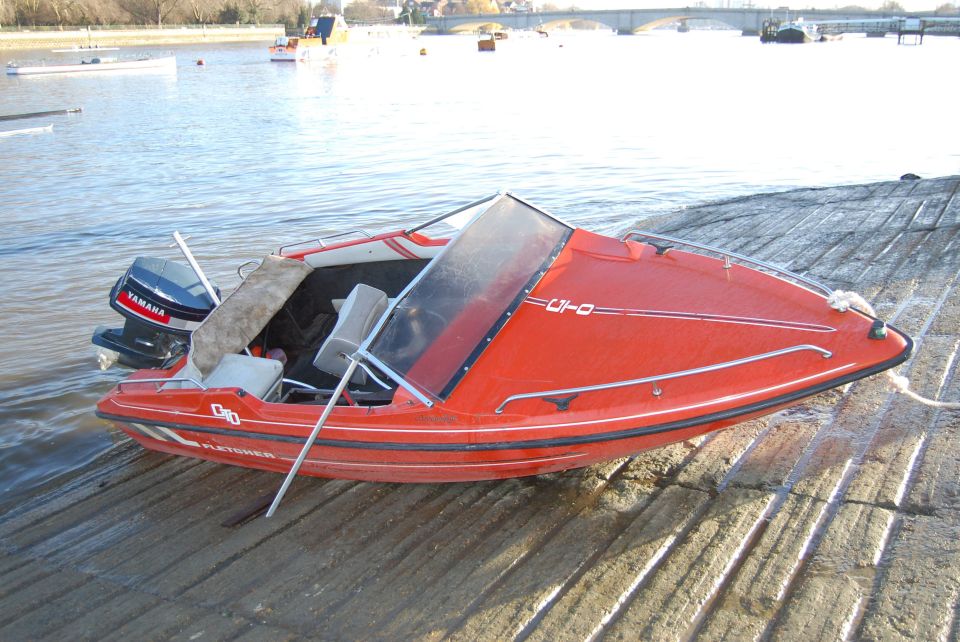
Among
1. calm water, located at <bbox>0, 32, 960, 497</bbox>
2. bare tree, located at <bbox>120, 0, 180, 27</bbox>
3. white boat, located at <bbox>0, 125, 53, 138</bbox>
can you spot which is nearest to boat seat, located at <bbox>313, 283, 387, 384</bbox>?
calm water, located at <bbox>0, 32, 960, 497</bbox>

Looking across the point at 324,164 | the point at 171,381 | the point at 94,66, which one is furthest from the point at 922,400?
the point at 94,66

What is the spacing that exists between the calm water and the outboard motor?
0.76 meters

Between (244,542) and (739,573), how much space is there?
251 cm

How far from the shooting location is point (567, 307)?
14.1 feet

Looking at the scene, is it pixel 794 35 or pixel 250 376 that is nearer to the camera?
pixel 250 376

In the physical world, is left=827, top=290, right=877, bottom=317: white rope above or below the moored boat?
below

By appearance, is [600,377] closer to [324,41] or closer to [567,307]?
[567,307]

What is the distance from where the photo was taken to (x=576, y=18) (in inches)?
4011

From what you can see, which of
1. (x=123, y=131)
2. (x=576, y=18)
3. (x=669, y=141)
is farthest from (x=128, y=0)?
(x=669, y=141)

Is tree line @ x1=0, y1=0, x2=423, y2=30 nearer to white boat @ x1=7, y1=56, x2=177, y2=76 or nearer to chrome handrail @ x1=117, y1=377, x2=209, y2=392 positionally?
white boat @ x1=7, y1=56, x2=177, y2=76

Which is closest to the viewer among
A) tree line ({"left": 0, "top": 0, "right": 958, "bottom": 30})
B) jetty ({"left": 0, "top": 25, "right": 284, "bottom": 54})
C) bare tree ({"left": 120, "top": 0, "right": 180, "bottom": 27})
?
jetty ({"left": 0, "top": 25, "right": 284, "bottom": 54})

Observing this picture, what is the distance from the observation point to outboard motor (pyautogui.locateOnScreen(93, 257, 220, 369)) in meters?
5.59

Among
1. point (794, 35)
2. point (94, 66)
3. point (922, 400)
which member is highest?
point (794, 35)

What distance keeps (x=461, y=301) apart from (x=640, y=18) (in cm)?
11216
